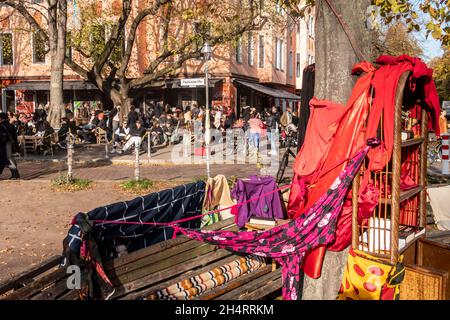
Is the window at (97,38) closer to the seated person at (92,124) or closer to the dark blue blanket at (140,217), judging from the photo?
the seated person at (92,124)

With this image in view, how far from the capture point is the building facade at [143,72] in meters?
30.9

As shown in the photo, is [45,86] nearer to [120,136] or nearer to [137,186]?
[120,136]

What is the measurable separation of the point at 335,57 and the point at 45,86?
3032cm

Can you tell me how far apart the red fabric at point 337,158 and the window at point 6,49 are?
31516 millimetres

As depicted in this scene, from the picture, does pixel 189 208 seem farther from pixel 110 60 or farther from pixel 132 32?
pixel 110 60

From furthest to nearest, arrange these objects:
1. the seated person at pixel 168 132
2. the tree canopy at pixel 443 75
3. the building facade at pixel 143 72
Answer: the tree canopy at pixel 443 75
the building facade at pixel 143 72
the seated person at pixel 168 132

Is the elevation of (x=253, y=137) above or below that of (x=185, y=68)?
below

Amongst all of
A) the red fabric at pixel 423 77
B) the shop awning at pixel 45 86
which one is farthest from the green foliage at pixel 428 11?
the shop awning at pixel 45 86

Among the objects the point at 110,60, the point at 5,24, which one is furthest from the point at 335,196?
the point at 5,24

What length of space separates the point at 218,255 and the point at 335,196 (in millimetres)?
1615

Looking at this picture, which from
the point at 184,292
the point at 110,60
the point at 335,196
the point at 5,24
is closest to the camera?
the point at 335,196

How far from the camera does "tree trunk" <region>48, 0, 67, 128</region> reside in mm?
21781

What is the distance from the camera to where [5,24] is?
32.5 meters

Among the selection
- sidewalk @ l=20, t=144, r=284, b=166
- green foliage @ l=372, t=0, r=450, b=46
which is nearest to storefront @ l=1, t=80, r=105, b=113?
sidewalk @ l=20, t=144, r=284, b=166
